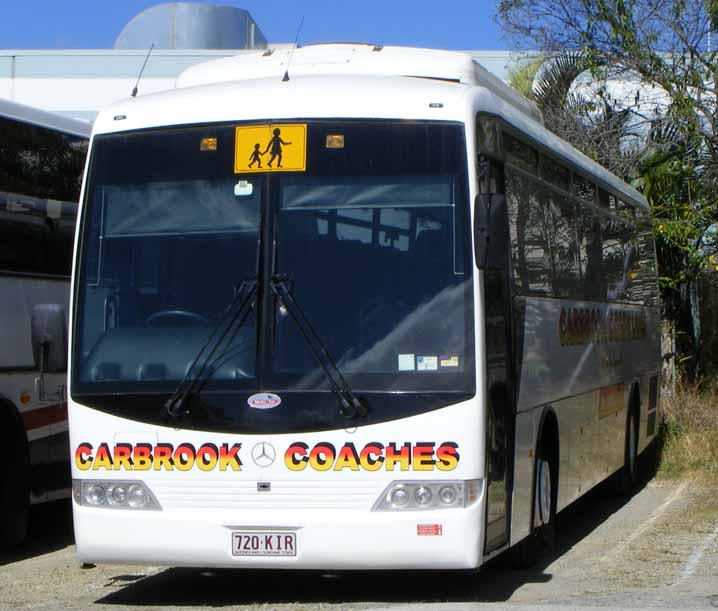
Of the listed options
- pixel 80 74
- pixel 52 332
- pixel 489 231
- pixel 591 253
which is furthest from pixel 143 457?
pixel 80 74

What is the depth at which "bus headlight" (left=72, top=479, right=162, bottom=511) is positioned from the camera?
8.39 meters

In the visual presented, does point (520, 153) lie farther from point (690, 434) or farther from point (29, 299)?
point (690, 434)

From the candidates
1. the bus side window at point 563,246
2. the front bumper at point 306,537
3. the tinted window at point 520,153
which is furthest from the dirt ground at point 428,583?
the tinted window at point 520,153

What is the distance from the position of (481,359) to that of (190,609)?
2425 mm

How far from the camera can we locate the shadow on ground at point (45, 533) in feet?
38.7

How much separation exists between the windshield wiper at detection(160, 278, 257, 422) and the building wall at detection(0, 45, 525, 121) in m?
30.6

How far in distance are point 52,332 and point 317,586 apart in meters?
2.57

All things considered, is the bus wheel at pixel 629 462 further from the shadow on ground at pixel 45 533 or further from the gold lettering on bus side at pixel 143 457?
the gold lettering on bus side at pixel 143 457

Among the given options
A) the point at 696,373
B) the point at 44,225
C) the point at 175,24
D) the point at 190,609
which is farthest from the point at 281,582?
the point at 175,24

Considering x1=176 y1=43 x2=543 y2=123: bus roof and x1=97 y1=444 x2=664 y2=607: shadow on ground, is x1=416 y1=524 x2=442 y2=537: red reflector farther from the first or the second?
Result: x1=176 y1=43 x2=543 y2=123: bus roof

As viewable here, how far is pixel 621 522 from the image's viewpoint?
43.1ft

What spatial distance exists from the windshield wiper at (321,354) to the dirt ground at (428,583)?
4.19 ft

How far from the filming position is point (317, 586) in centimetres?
955

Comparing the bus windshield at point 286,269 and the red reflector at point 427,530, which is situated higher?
the bus windshield at point 286,269
